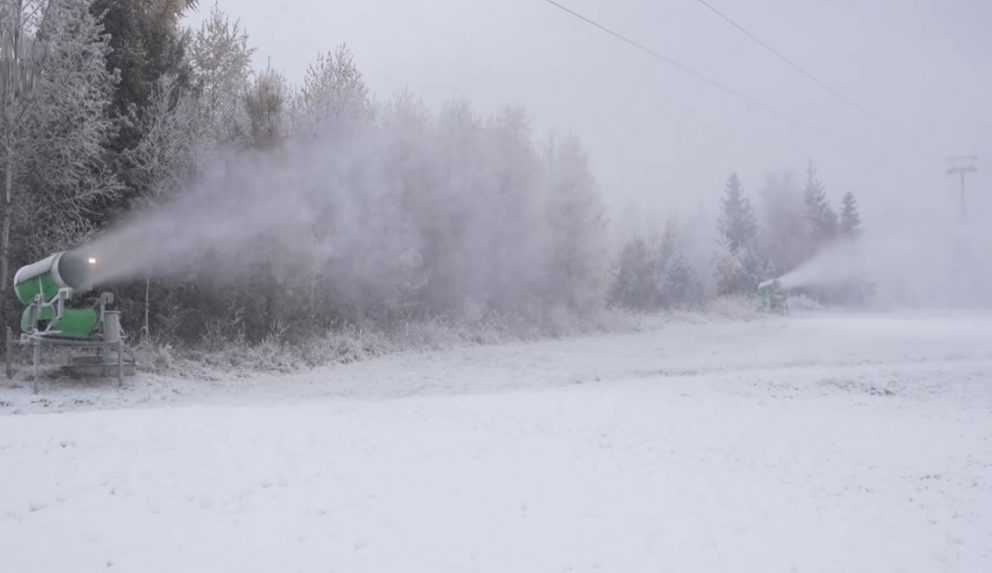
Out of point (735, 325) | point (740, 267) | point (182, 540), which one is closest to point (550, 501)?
point (182, 540)

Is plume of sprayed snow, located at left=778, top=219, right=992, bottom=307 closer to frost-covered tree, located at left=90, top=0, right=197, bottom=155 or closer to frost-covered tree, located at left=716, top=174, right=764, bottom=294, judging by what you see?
frost-covered tree, located at left=716, top=174, right=764, bottom=294

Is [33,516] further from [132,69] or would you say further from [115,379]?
[132,69]

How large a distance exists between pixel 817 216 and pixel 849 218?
17.7ft

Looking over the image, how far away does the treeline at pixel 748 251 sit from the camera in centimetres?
4031

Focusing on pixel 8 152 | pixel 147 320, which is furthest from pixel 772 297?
pixel 8 152

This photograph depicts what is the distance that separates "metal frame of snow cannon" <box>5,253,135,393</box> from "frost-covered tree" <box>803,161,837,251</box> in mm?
59841

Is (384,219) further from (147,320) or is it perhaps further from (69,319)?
(69,319)

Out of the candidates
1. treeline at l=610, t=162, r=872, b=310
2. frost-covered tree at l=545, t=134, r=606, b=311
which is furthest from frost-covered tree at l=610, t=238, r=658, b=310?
frost-covered tree at l=545, t=134, r=606, b=311

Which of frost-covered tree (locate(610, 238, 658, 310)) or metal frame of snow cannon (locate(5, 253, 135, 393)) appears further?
frost-covered tree (locate(610, 238, 658, 310))

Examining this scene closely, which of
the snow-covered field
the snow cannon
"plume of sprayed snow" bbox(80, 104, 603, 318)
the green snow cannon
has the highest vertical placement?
"plume of sprayed snow" bbox(80, 104, 603, 318)

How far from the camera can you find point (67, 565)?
494 centimetres

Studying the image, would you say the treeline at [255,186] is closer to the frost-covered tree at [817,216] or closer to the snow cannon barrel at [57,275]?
the snow cannon barrel at [57,275]

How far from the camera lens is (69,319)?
12266 millimetres

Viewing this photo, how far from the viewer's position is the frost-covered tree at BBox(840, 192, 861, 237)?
62.5 metres
